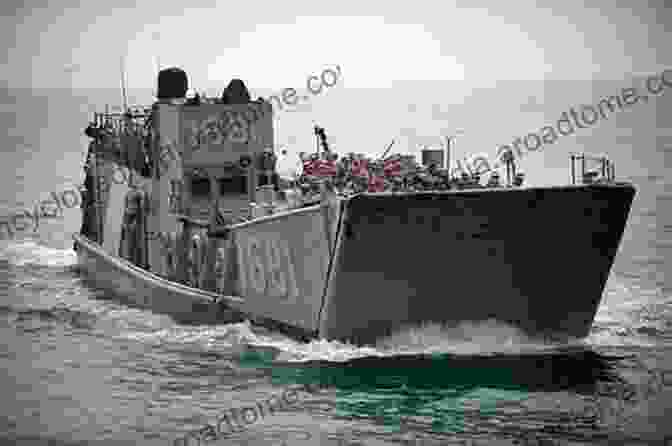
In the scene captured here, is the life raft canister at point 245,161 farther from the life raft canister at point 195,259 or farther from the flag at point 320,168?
the flag at point 320,168

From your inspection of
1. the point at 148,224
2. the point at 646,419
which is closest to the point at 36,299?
the point at 148,224

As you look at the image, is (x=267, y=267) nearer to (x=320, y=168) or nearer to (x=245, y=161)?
(x=320, y=168)

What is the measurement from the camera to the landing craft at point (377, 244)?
18906mm

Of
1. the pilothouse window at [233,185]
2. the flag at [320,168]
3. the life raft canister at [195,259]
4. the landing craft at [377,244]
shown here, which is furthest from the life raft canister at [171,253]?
the flag at [320,168]

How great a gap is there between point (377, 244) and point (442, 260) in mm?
1387

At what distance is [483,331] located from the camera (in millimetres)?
20625

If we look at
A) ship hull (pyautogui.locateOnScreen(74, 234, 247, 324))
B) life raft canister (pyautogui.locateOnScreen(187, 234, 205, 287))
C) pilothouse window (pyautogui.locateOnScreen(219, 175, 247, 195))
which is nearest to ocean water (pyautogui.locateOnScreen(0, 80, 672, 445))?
ship hull (pyautogui.locateOnScreen(74, 234, 247, 324))

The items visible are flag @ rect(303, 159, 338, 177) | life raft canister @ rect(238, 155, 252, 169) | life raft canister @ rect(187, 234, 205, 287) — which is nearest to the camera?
flag @ rect(303, 159, 338, 177)

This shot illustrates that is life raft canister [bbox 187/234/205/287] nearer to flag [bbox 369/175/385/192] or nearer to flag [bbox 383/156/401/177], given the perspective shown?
flag [bbox 383/156/401/177]

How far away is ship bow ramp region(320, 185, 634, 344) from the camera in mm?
18766

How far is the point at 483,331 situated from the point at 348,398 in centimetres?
383

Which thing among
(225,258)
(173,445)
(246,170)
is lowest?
(173,445)

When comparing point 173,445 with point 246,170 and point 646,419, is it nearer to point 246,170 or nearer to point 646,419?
point 646,419

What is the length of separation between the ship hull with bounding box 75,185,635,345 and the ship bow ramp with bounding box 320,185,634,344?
0.02m
